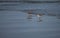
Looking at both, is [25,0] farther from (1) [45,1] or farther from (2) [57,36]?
(2) [57,36]

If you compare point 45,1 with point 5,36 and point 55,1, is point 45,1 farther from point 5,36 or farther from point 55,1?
point 5,36

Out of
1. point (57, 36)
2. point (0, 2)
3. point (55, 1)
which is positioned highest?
point (0, 2)

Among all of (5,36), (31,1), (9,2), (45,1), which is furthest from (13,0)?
(5,36)

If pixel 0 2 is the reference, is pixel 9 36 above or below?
below

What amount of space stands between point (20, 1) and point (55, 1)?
367cm

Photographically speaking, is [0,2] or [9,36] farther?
[0,2]

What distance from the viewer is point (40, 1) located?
17.8 meters

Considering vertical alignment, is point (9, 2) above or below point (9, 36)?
above

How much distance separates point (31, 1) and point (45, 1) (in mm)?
1473

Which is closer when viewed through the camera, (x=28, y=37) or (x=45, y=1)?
(x=28, y=37)

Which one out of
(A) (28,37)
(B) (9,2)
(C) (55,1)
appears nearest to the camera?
(A) (28,37)

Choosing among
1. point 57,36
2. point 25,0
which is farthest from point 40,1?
point 57,36

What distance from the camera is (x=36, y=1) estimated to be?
17.9 metres

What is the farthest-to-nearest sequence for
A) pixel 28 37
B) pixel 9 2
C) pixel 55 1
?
pixel 9 2
pixel 55 1
pixel 28 37
